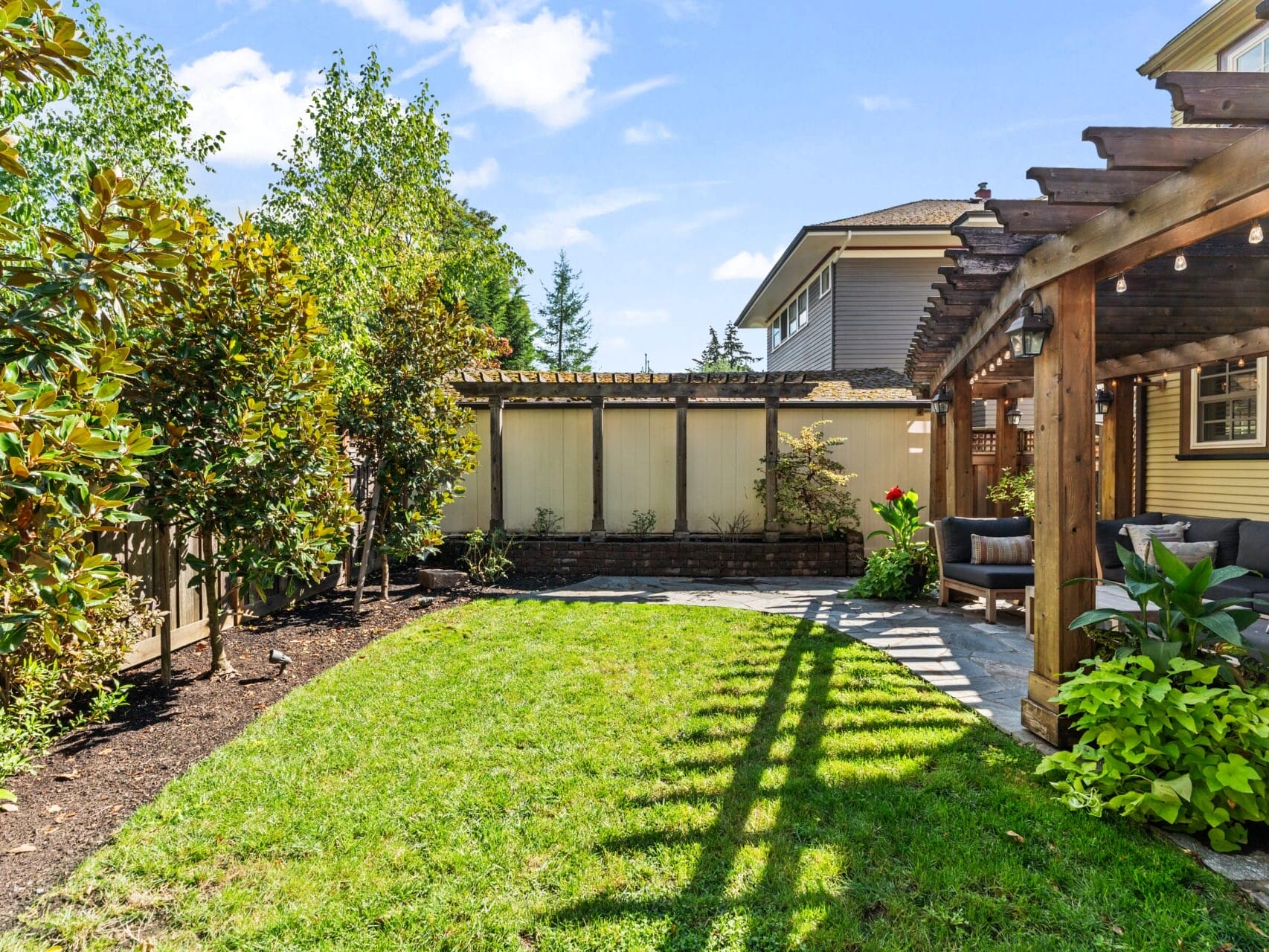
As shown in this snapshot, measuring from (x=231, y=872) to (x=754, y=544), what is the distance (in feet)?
24.5

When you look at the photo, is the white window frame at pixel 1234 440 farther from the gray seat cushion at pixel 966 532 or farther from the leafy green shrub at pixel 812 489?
the leafy green shrub at pixel 812 489

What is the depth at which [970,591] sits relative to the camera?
6.39 meters

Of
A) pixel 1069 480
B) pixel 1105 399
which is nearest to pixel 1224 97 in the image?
pixel 1069 480

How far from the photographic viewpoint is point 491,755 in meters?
3.25

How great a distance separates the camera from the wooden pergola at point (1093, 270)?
242cm

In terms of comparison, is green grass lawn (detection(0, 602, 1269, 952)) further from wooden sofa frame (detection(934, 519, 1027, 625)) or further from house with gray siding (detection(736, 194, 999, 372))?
house with gray siding (detection(736, 194, 999, 372))

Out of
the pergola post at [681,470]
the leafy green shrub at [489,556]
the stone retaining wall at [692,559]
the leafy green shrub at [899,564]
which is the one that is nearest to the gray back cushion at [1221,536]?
the leafy green shrub at [899,564]

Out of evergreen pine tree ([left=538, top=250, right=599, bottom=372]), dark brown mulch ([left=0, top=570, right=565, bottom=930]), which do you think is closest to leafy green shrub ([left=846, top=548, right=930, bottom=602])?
dark brown mulch ([left=0, top=570, right=565, bottom=930])

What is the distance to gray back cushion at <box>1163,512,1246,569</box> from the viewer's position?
21.1 feet

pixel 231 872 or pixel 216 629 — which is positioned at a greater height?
pixel 216 629

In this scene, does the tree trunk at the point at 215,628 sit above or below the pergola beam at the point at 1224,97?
below

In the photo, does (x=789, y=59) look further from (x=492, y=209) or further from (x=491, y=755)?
(x=492, y=209)

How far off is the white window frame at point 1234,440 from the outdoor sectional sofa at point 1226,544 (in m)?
0.91

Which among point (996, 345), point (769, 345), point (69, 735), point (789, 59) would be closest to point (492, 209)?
point (769, 345)
